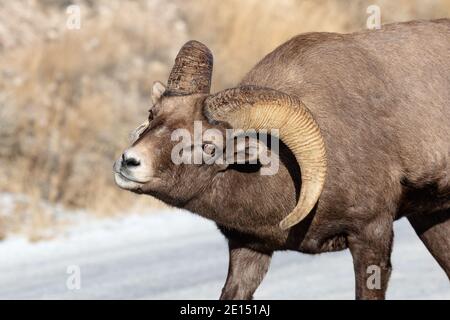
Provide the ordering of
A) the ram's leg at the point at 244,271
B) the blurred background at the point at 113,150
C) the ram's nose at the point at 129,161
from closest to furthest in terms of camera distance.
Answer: the ram's nose at the point at 129,161 < the ram's leg at the point at 244,271 < the blurred background at the point at 113,150

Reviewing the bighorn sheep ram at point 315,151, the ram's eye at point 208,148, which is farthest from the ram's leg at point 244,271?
the ram's eye at point 208,148

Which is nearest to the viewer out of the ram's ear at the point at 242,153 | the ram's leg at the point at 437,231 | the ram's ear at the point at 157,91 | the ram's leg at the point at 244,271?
the ram's ear at the point at 242,153

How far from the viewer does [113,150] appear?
52.0ft

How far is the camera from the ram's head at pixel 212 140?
6.59 metres

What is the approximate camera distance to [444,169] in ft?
24.2

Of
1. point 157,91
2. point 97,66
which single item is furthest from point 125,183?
point 97,66

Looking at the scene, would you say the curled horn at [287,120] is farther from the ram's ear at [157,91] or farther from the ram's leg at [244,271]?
the ram's leg at [244,271]

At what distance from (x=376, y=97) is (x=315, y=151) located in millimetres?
728

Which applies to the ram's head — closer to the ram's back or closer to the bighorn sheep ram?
the bighorn sheep ram
